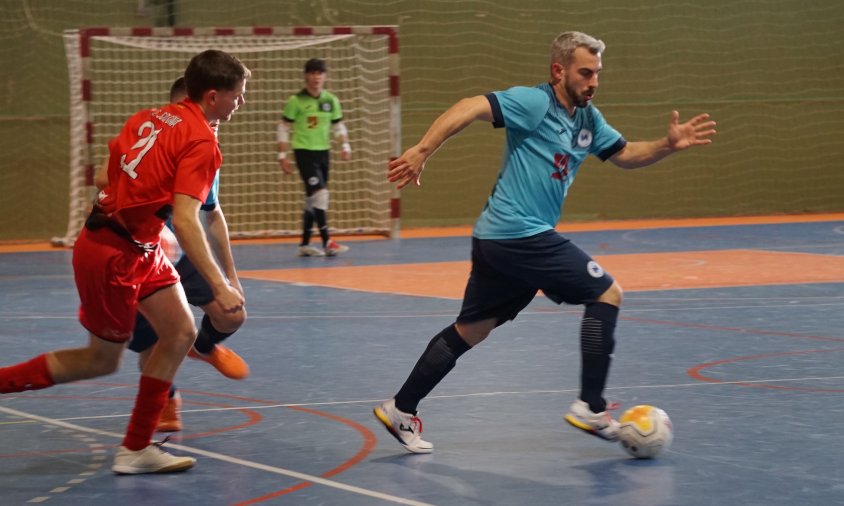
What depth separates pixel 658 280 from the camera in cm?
1264

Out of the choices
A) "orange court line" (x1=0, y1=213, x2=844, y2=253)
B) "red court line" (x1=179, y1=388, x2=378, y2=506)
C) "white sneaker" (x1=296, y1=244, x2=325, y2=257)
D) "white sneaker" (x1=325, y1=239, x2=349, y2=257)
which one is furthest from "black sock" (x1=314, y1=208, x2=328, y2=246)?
"red court line" (x1=179, y1=388, x2=378, y2=506)

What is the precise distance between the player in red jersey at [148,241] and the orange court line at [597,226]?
11.9m

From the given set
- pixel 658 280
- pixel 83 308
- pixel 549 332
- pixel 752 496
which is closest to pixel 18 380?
pixel 83 308

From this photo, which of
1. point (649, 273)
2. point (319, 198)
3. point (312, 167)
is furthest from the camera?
point (312, 167)

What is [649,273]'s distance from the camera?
13.2 m

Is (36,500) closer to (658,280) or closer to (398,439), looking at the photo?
(398,439)

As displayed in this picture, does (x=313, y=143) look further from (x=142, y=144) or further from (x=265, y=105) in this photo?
(x=142, y=144)

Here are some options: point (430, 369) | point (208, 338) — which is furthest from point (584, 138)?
point (208, 338)

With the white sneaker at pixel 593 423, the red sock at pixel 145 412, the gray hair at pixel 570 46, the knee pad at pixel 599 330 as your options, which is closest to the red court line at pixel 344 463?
the red sock at pixel 145 412

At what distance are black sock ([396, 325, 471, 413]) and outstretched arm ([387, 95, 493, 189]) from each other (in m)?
0.79

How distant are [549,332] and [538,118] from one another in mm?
3795

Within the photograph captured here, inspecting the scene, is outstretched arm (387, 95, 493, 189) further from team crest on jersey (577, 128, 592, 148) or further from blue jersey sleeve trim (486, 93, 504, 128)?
team crest on jersey (577, 128, 592, 148)

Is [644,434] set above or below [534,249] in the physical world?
below

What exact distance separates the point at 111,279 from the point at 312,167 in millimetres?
9880
